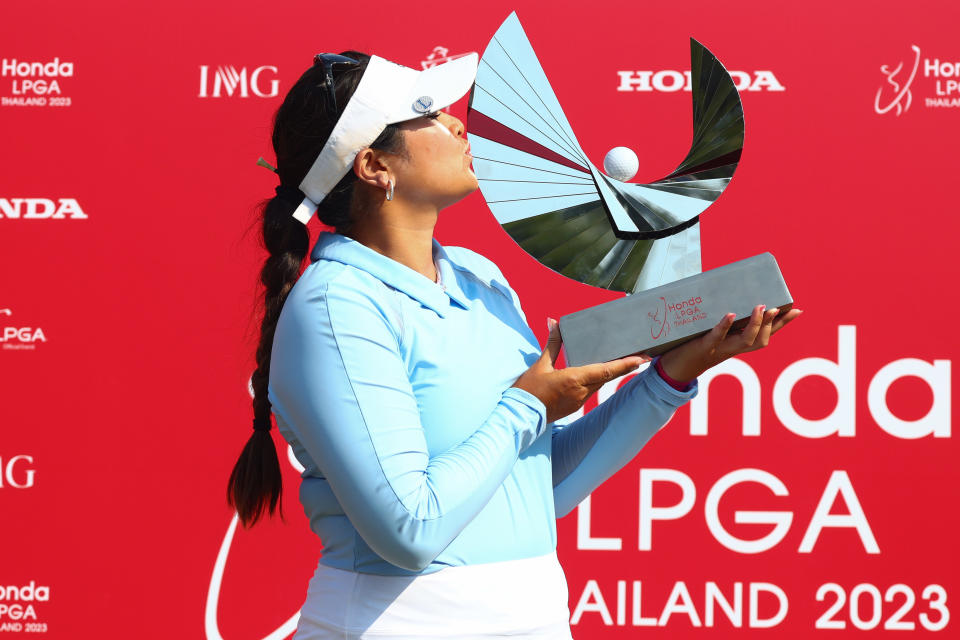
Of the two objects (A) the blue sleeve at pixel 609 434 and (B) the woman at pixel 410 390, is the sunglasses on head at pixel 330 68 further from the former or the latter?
(A) the blue sleeve at pixel 609 434

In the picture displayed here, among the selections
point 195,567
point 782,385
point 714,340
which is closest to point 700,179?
point 714,340

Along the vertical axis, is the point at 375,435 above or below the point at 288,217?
below

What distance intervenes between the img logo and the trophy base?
1494mm

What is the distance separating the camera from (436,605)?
0.95 metres

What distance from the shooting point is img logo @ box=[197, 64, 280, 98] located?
7.51 ft

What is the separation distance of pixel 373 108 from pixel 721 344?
44 centimetres

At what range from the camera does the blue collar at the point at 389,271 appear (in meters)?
0.99

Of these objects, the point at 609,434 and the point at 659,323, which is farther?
the point at 609,434

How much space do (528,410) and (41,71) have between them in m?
1.84

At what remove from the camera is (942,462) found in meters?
2.16

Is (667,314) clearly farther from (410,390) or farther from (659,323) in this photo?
(410,390)

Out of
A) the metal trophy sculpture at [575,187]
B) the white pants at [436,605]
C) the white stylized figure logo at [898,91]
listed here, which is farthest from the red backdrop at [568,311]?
the white pants at [436,605]

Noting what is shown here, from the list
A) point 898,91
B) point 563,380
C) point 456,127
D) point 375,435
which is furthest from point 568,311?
point 375,435

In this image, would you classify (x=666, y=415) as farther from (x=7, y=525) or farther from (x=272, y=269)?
(x=7, y=525)
